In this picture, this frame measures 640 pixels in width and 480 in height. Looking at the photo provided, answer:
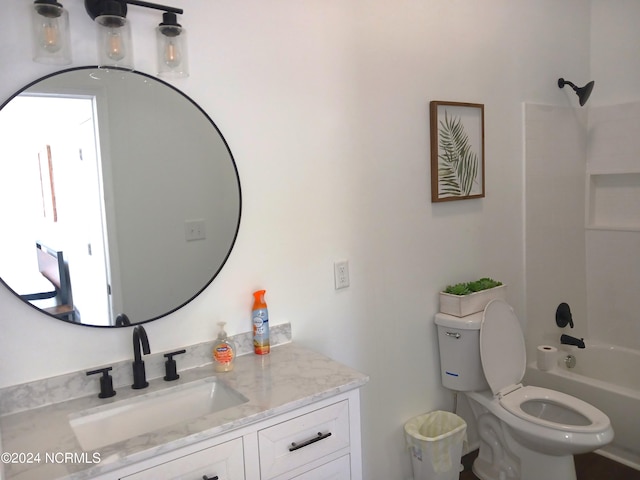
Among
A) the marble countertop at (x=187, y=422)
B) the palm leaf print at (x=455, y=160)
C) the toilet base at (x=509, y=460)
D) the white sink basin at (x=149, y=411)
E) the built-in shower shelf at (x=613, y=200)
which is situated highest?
the palm leaf print at (x=455, y=160)

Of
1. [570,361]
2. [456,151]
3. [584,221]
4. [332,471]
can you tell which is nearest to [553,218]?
[584,221]

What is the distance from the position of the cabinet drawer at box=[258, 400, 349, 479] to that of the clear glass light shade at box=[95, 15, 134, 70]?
1.17 meters

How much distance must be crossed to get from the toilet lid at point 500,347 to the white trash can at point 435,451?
0.28 m

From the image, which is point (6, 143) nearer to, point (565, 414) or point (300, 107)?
point (300, 107)

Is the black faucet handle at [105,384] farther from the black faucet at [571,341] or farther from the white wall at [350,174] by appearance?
the black faucet at [571,341]

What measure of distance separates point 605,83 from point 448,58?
53.4 inches

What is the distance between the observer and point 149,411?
1.54m

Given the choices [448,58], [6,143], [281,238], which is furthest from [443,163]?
[6,143]

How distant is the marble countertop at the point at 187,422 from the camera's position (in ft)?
3.82

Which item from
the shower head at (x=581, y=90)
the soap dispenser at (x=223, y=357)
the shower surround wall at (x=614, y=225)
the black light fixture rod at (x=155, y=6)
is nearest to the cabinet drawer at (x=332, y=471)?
the soap dispenser at (x=223, y=357)

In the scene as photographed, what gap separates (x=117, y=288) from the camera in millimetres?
1604

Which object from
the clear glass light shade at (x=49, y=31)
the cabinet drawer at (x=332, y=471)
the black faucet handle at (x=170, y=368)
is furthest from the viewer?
the black faucet handle at (x=170, y=368)

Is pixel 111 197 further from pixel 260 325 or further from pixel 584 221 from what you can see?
pixel 584 221

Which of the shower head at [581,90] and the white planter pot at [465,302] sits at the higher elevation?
the shower head at [581,90]
